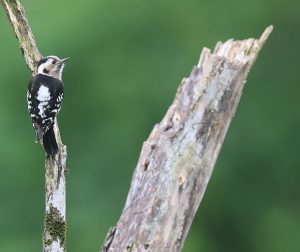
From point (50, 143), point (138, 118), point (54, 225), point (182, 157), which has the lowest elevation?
point (54, 225)

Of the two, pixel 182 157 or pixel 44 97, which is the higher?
pixel 44 97

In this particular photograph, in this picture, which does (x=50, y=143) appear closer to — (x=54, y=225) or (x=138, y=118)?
(x=54, y=225)

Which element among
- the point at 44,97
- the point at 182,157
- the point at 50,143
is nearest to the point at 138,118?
the point at 44,97

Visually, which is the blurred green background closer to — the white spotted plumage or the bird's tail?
the white spotted plumage

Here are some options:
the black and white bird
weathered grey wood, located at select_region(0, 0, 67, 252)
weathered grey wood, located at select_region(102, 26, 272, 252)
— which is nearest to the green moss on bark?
weathered grey wood, located at select_region(0, 0, 67, 252)

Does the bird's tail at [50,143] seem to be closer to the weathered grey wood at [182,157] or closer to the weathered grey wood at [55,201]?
the weathered grey wood at [55,201]

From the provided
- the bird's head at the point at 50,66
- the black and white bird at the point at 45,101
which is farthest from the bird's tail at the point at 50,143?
the bird's head at the point at 50,66

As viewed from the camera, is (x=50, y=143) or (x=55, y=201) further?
(x=50, y=143)

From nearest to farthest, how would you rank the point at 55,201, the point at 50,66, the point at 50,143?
the point at 55,201
the point at 50,143
the point at 50,66

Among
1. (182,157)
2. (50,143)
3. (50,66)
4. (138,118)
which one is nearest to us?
(50,143)
